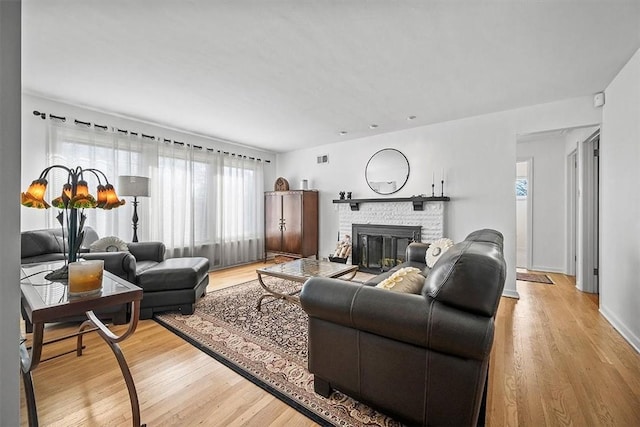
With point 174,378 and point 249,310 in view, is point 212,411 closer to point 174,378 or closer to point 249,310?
point 174,378

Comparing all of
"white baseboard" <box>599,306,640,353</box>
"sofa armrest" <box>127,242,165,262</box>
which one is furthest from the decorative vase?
"white baseboard" <box>599,306,640,353</box>

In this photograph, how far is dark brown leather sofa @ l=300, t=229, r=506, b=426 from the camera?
46.2 inches

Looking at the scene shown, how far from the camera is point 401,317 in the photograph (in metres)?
1.29

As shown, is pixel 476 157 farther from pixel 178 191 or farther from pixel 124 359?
pixel 178 191

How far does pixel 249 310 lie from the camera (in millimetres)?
2967

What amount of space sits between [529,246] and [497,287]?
482 cm

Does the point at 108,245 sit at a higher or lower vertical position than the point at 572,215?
lower

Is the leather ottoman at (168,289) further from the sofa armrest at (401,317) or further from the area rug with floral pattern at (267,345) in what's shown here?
the sofa armrest at (401,317)

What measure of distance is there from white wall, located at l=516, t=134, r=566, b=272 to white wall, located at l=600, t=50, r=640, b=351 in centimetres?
204

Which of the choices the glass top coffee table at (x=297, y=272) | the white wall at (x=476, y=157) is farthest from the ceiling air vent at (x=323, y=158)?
the glass top coffee table at (x=297, y=272)

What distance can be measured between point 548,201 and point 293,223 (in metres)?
4.53

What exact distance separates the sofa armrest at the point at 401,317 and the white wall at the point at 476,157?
2939 millimetres

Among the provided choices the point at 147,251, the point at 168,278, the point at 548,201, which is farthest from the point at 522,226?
the point at 147,251

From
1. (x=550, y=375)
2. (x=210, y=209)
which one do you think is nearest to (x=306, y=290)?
(x=550, y=375)
